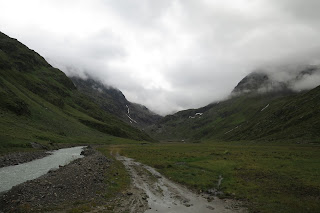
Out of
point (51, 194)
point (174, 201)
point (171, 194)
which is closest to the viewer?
point (51, 194)

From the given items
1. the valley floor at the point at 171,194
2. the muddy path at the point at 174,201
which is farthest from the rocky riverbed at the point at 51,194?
the muddy path at the point at 174,201

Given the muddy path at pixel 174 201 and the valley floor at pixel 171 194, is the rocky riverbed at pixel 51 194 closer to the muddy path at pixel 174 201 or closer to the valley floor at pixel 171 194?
the valley floor at pixel 171 194

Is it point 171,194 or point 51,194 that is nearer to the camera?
point 51,194

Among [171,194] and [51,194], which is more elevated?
[171,194]

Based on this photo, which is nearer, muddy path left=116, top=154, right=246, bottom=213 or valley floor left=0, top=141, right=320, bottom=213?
valley floor left=0, top=141, right=320, bottom=213

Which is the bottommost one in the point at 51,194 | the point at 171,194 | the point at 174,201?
the point at 51,194

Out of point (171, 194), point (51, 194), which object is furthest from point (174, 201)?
point (51, 194)

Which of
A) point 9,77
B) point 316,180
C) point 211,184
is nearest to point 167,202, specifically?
point 211,184

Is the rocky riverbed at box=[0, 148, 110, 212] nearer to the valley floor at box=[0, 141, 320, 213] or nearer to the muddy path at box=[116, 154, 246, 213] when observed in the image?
the valley floor at box=[0, 141, 320, 213]

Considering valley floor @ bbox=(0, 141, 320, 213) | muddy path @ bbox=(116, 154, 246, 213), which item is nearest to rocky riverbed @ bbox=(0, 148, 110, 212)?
valley floor @ bbox=(0, 141, 320, 213)

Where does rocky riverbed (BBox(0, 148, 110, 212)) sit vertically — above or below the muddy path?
below

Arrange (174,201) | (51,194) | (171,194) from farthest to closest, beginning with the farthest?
(171,194) → (174,201) → (51,194)

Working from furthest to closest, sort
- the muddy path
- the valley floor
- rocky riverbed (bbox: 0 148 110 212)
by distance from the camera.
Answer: the muddy path, the valley floor, rocky riverbed (bbox: 0 148 110 212)

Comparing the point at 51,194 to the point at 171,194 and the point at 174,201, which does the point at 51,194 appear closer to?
the point at 174,201
